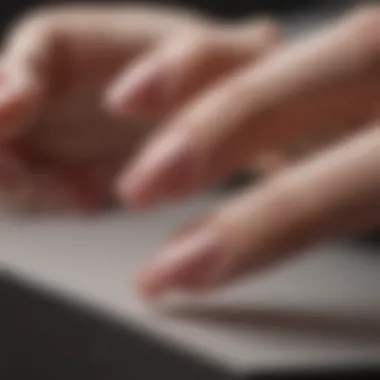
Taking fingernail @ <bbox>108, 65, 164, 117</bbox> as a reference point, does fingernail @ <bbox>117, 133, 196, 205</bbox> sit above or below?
below

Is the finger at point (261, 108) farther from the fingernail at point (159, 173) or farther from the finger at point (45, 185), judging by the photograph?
the finger at point (45, 185)

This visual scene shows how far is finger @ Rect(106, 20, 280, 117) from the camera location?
0.32 meters

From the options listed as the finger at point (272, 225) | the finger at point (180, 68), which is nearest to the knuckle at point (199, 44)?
the finger at point (180, 68)

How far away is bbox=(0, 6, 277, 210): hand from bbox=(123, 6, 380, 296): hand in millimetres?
48

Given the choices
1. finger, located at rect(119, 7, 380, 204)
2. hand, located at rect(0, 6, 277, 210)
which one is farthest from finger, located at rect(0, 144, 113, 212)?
finger, located at rect(119, 7, 380, 204)

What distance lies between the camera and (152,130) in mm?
A: 459

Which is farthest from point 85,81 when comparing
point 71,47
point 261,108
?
point 261,108

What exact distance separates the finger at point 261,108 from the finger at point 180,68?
0.07 ft

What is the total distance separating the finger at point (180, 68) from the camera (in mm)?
324

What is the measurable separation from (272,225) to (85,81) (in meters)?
0.18

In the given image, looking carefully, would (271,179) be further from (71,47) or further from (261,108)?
(71,47)

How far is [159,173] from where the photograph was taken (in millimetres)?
272

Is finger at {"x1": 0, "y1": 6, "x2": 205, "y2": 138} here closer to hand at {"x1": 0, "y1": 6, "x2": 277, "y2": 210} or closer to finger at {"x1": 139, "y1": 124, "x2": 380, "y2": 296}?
hand at {"x1": 0, "y1": 6, "x2": 277, "y2": 210}

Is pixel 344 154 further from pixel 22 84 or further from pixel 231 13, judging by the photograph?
pixel 231 13
